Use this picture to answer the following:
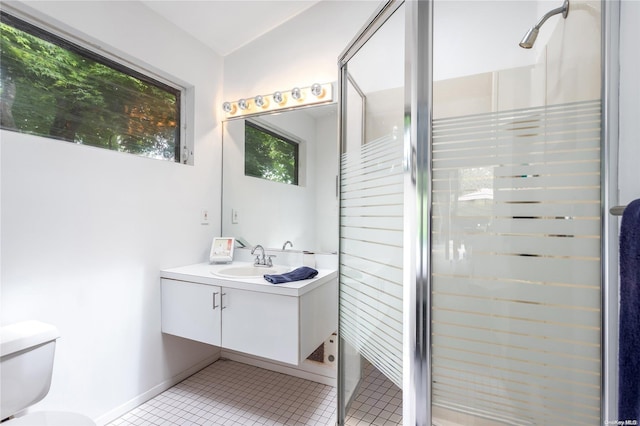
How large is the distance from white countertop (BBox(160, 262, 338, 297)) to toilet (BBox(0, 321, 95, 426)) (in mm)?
692

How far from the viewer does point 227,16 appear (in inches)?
83.9

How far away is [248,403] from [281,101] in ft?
6.95

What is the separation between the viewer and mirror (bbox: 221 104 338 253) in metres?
2.08

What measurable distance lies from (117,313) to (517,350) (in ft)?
6.59

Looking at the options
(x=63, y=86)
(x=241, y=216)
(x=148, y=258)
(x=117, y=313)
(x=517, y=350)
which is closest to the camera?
(x=517, y=350)

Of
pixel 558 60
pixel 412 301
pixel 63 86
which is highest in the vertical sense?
pixel 63 86

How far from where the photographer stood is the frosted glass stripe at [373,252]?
112 cm

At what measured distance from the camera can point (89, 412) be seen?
162 centimetres

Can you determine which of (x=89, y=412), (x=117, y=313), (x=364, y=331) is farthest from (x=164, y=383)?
(x=364, y=331)

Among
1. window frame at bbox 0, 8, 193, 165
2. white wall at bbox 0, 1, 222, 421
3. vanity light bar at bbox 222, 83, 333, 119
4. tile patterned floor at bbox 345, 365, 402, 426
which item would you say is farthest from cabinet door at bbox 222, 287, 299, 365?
vanity light bar at bbox 222, 83, 333, 119

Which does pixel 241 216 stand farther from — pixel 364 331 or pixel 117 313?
pixel 364 331

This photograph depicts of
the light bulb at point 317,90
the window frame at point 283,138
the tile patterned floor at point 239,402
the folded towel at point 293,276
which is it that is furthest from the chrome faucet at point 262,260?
the light bulb at point 317,90

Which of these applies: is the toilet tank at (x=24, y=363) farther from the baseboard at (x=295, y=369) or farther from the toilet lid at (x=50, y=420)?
the baseboard at (x=295, y=369)

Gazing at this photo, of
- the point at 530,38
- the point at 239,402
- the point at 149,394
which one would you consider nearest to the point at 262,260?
the point at 239,402
